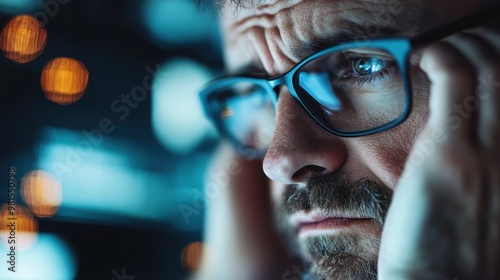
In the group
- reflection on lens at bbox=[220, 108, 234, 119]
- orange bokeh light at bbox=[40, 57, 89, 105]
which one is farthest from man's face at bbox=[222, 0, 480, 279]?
orange bokeh light at bbox=[40, 57, 89, 105]

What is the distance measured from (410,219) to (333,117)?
160 millimetres

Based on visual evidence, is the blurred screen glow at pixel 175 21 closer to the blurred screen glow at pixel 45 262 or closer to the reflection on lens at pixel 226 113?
the reflection on lens at pixel 226 113

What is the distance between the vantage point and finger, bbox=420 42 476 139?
0.60 metres

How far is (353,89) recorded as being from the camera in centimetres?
71

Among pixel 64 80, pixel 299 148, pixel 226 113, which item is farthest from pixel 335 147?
pixel 64 80

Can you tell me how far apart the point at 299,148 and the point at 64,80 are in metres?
0.35

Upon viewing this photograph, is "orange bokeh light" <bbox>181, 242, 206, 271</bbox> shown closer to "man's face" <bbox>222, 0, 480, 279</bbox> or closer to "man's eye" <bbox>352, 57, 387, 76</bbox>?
"man's face" <bbox>222, 0, 480, 279</bbox>

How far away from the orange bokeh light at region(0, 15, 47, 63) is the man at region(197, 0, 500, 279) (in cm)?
24

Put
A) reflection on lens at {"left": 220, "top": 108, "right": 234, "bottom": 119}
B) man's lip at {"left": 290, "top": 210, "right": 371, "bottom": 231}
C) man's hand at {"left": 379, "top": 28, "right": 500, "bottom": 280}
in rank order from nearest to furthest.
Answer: man's hand at {"left": 379, "top": 28, "right": 500, "bottom": 280} < man's lip at {"left": 290, "top": 210, "right": 371, "bottom": 231} < reflection on lens at {"left": 220, "top": 108, "right": 234, "bottom": 119}

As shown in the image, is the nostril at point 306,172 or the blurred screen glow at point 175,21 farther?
the blurred screen glow at point 175,21

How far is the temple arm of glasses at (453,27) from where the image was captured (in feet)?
1.99

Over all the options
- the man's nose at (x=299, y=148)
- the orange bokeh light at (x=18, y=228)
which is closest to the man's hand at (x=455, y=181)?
the man's nose at (x=299, y=148)

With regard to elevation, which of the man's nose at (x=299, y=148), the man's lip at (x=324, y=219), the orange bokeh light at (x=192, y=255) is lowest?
the orange bokeh light at (x=192, y=255)

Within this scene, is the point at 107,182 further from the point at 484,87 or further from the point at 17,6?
the point at 484,87
